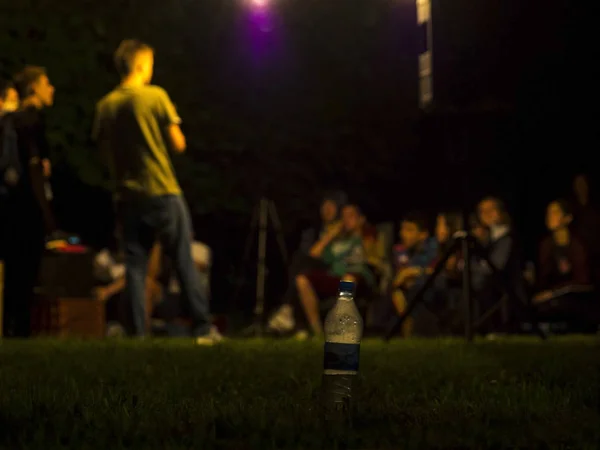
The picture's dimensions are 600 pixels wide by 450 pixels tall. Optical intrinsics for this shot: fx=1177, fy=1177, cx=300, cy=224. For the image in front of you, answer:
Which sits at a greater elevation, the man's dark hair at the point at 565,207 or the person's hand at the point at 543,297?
the man's dark hair at the point at 565,207

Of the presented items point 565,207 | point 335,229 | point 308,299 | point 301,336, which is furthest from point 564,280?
point 301,336

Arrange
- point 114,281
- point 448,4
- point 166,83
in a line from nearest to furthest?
point 448,4 → point 114,281 → point 166,83

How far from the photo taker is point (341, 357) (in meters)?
4.32

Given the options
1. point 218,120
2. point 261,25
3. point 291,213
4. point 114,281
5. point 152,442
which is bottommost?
point 152,442

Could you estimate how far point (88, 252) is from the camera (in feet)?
38.2

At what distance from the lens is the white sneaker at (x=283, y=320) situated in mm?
13234

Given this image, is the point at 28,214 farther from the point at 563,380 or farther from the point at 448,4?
the point at 563,380

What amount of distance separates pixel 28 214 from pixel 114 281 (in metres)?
3.66

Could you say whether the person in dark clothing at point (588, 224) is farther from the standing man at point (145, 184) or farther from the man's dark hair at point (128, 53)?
the man's dark hair at point (128, 53)

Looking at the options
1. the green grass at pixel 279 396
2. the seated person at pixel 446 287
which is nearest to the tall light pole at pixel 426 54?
the green grass at pixel 279 396

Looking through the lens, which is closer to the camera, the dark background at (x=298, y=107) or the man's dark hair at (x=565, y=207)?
the man's dark hair at (x=565, y=207)

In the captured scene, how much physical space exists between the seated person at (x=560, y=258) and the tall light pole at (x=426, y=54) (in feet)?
10.7

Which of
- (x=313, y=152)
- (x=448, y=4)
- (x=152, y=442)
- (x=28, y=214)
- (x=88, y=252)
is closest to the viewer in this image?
(x=152, y=442)

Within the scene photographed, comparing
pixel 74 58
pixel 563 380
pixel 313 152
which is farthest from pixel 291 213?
pixel 563 380
